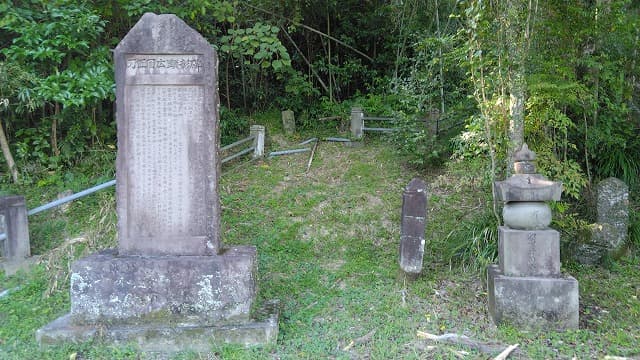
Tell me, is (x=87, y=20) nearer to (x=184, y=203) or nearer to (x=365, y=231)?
(x=184, y=203)

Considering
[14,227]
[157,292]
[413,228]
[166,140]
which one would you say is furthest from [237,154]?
[157,292]

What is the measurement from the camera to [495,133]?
551 centimetres

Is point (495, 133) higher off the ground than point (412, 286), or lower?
higher

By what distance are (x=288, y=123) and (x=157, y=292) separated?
7.77 meters

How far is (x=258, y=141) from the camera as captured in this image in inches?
400

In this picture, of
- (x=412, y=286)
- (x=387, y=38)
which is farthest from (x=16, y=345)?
(x=387, y=38)

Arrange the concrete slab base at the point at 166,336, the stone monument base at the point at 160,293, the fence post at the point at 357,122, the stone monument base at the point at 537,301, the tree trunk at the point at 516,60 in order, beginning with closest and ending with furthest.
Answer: the concrete slab base at the point at 166,336
the stone monument base at the point at 160,293
the stone monument base at the point at 537,301
the tree trunk at the point at 516,60
the fence post at the point at 357,122

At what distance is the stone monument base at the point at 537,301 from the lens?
4.23 metres

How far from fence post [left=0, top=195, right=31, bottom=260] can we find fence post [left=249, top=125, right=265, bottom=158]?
15.8ft

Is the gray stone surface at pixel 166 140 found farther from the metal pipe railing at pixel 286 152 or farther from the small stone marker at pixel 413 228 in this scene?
the metal pipe railing at pixel 286 152

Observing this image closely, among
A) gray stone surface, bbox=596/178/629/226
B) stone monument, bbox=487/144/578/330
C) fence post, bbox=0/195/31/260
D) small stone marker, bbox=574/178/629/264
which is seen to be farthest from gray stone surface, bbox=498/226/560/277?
fence post, bbox=0/195/31/260

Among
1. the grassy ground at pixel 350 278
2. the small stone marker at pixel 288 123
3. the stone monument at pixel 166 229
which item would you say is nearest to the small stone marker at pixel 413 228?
the grassy ground at pixel 350 278

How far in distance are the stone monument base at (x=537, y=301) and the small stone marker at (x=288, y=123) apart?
775 centimetres

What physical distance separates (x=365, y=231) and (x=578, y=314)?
3.20 m
